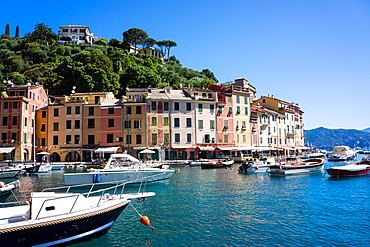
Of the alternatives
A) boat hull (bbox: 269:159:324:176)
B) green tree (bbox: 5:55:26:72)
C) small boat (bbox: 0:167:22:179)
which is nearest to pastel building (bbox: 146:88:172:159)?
small boat (bbox: 0:167:22:179)

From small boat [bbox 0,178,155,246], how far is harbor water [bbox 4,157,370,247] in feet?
2.18

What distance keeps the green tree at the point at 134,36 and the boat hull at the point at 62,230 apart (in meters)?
113

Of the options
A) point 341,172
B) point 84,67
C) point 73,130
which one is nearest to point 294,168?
point 341,172

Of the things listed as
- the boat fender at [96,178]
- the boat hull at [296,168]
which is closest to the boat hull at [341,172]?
the boat hull at [296,168]

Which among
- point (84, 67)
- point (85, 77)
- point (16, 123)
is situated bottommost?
point (16, 123)

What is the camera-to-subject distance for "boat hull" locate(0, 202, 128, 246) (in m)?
9.92

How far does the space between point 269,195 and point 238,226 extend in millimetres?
8590

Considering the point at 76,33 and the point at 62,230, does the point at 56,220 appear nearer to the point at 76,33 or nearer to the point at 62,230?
the point at 62,230

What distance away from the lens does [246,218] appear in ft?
50.6

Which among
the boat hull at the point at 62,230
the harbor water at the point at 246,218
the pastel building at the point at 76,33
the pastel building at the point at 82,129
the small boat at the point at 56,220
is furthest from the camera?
the pastel building at the point at 76,33

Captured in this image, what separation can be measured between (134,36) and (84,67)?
56.1 metres

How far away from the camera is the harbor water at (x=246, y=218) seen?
12.3 metres

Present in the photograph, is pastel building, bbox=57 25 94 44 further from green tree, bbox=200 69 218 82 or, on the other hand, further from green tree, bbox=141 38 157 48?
green tree, bbox=200 69 218 82

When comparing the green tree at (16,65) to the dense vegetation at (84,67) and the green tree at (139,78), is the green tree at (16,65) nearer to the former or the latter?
the dense vegetation at (84,67)
